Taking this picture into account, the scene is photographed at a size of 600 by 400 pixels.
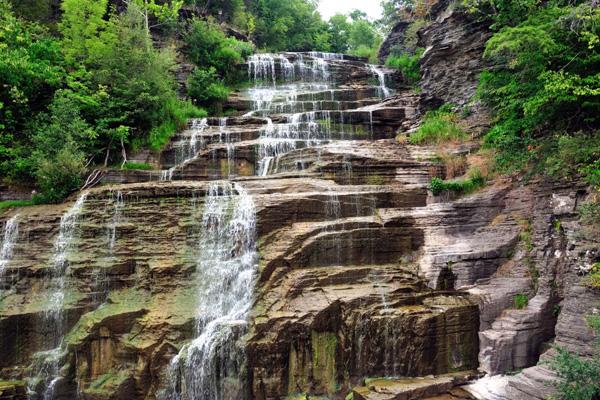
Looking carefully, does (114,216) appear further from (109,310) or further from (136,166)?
(136,166)

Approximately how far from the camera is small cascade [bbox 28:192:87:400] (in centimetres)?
1004

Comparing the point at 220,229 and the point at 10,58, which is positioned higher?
the point at 10,58

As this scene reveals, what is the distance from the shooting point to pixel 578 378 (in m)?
7.03

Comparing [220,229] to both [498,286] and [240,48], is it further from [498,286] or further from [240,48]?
[240,48]

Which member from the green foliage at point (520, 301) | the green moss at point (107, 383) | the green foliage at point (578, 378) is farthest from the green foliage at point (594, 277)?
the green moss at point (107, 383)

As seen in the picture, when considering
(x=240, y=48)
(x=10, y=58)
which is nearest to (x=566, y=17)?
(x=10, y=58)

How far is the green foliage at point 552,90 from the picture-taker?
401 inches

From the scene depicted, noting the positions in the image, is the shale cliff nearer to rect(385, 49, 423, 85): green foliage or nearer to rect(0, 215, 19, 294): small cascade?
rect(0, 215, 19, 294): small cascade

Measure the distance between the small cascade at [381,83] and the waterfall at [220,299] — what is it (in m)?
14.4

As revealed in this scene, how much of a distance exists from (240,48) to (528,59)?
20.9 m

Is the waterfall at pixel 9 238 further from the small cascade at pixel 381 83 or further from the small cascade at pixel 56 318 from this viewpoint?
the small cascade at pixel 381 83

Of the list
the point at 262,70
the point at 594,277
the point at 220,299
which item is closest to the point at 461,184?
the point at 594,277

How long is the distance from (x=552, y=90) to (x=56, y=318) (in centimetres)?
1407

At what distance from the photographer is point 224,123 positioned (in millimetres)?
20016
